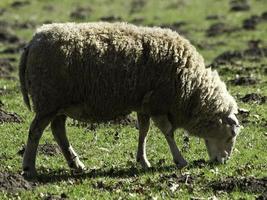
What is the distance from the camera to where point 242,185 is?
10.6 meters

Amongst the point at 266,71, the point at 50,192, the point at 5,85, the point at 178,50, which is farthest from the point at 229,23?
the point at 50,192

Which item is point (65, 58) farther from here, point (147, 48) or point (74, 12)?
point (74, 12)

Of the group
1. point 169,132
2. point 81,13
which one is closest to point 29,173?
point 169,132

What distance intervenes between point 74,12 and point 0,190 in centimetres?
3335

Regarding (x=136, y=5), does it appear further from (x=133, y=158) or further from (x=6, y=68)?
(x=133, y=158)

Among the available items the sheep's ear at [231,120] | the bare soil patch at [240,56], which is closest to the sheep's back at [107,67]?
the sheep's ear at [231,120]

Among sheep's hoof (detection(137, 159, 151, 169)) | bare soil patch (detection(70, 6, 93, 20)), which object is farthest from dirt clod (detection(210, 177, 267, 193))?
bare soil patch (detection(70, 6, 93, 20))

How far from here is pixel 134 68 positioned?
12.0 meters

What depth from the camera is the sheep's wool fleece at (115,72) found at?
1162 cm

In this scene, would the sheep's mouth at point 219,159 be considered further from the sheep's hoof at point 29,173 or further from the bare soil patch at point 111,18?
the bare soil patch at point 111,18

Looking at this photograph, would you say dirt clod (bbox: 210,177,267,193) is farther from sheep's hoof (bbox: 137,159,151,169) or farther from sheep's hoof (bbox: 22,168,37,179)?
sheep's hoof (bbox: 22,168,37,179)

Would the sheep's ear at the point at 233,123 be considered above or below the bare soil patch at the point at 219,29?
above

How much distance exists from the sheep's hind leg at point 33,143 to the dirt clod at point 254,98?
7.84 meters

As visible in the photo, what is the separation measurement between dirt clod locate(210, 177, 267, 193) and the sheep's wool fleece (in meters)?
2.02
